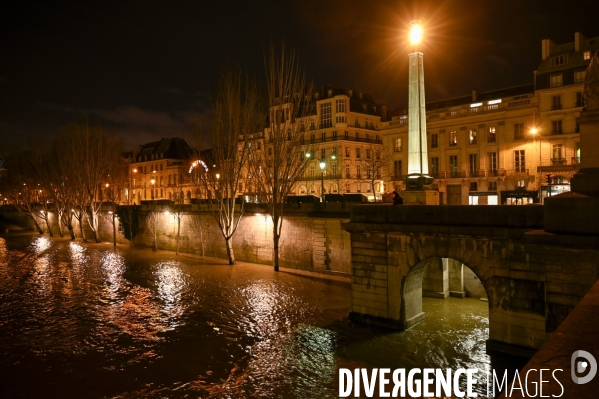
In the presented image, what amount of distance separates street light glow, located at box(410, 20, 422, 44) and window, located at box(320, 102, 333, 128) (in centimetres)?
3883

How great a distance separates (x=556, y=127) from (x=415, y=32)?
91.2ft

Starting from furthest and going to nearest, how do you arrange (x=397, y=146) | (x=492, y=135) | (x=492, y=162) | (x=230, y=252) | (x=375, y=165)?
(x=397, y=146) < (x=375, y=165) < (x=492, y=162) < (x=492, y=135) < (x=230, y=252)

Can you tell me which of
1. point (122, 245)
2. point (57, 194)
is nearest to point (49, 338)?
point (122, 245)

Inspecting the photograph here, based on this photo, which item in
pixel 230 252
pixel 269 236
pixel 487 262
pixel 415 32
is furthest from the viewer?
pixel 230 252

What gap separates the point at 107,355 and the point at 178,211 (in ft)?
84.5

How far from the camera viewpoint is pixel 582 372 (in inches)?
167

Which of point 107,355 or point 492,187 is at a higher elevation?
point 492,187

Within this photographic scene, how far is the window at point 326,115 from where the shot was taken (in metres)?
57.0

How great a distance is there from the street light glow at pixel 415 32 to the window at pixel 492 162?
27.9 metres

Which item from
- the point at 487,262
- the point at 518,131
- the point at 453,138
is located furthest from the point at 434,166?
the point at 487,262

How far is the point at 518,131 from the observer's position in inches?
1602

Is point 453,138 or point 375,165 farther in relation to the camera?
point 375,165

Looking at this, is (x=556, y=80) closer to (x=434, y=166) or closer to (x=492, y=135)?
(x=492, y=135)

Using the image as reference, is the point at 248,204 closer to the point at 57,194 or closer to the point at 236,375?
the point at 236,375
